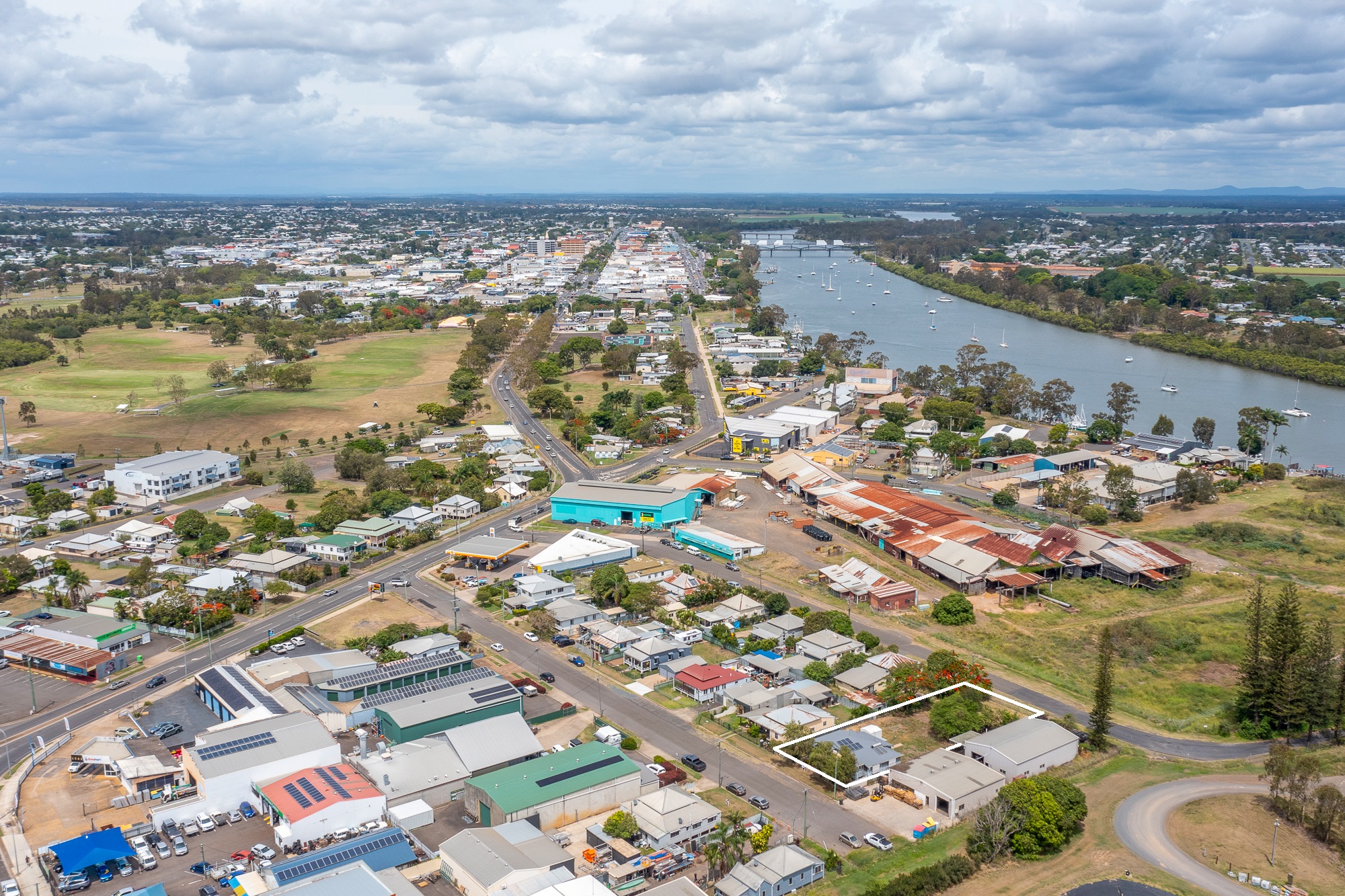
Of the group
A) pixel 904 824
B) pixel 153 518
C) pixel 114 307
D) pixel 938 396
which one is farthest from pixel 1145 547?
pixel 114 307

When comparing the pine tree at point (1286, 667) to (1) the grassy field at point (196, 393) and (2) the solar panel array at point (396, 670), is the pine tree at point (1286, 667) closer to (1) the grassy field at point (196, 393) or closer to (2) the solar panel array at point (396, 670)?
(2) the solar panel array at point (396, 670)

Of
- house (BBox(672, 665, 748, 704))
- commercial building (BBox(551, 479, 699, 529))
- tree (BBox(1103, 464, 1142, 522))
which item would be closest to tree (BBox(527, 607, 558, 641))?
house (BBox(672, 665, 748, 704))

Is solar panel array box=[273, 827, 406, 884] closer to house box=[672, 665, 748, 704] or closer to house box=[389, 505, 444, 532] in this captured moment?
house box=[672, 665, 748, 704]

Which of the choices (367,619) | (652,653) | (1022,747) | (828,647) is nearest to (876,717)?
(828,647)

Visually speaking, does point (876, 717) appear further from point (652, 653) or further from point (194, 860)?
point (194, 860)

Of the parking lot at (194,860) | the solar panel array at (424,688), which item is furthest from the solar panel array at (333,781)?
the solar panel array at (424,688)

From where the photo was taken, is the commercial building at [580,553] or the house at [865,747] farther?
the commercial building at [580,553]

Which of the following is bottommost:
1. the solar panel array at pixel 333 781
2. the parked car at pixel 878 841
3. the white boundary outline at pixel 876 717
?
the parked car at pixel 878 841
